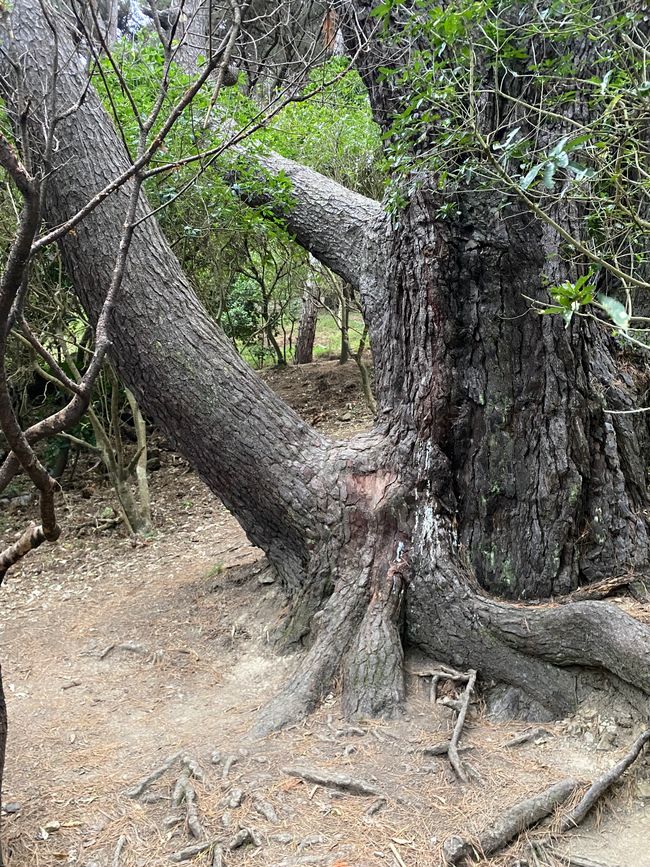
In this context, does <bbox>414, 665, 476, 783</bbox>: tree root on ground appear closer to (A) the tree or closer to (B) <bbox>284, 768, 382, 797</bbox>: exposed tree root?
(A) the tree

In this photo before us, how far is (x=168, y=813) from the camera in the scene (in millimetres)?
2885

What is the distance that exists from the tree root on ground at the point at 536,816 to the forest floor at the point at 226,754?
5cm

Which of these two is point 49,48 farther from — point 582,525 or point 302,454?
point 582,525

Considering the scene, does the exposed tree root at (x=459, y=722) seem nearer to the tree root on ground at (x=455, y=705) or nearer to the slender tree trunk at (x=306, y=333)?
the tree root on ground at (x=455, y=705)

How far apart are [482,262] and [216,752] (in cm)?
281

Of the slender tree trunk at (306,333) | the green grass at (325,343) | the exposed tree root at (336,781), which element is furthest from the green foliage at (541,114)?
the slender tree trunk at (306,333)

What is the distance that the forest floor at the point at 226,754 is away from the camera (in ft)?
8.79

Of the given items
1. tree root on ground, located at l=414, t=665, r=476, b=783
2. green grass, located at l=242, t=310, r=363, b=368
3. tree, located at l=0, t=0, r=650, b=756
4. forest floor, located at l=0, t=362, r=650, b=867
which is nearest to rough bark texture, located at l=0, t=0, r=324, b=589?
tree, located at l=0, t=0, r=650, b=756

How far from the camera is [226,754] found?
3.24 metres

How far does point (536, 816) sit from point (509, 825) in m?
0.14

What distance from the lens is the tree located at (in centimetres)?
347

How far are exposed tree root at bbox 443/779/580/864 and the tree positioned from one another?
59 cm

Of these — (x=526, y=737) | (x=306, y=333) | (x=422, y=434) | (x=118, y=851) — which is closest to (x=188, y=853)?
(x=118, y=851)

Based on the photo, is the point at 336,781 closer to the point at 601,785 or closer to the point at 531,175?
the point at 601,785
